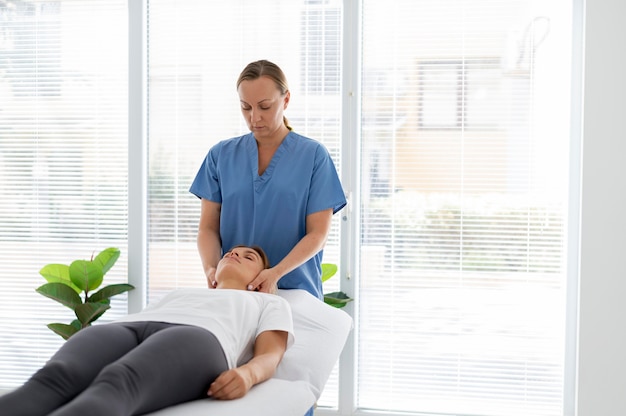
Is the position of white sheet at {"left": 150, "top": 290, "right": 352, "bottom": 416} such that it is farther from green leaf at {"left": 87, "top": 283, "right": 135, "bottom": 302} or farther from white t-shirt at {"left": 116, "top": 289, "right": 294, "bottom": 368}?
green leaf at {"left": 87, "top": 283, "right": 135, "bottom": 302}

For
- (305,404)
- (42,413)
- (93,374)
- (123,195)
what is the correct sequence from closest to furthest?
(42,413) < (93,374) < (305,404) < (123,195)

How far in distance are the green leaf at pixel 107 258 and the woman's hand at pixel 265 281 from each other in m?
1.14

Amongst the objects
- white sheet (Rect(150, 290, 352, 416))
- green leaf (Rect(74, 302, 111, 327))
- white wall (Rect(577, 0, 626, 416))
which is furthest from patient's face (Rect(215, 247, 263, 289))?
white wall (Rect(577, 0, 626, 416))

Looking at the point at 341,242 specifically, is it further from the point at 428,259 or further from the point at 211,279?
the point at 211,279

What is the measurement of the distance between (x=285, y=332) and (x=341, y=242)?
1.14 meters

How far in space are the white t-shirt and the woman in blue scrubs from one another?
0.26m

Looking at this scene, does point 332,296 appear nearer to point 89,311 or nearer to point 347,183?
point 347,183

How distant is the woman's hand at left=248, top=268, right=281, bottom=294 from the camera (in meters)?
2.04

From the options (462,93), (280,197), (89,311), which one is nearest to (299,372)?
(280,197)

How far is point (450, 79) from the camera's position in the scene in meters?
2.85

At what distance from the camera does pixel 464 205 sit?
2.85 metres

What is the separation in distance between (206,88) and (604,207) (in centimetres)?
167

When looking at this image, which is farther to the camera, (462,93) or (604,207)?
(462,93)

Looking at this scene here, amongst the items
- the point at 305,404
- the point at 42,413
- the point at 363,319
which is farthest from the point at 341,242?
the point at 42,413
